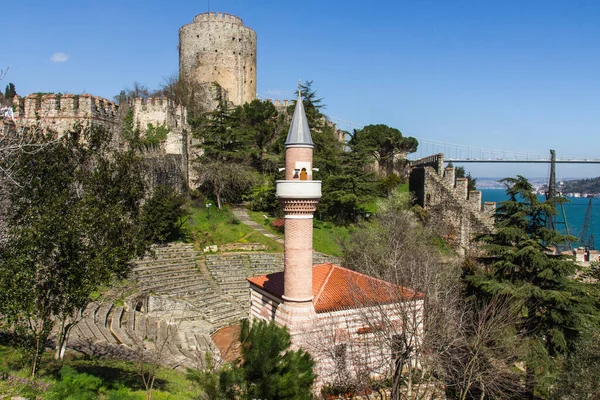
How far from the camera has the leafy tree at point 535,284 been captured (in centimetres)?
1516

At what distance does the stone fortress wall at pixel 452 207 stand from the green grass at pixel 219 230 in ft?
42.0

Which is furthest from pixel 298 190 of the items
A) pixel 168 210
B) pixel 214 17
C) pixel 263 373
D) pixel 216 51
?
pixel 214 17

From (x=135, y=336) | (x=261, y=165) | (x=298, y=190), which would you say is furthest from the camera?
(x=261, y=165)

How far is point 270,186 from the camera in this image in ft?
118

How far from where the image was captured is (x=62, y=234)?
9.23 metres

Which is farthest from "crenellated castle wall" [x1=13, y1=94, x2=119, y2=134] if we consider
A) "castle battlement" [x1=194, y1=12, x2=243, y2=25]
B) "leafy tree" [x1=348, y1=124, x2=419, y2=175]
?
"leafy tree" [x1=348, y1=124, x2=419, y2=175]

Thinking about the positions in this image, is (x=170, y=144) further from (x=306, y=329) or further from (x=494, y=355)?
(x=494, y=355)

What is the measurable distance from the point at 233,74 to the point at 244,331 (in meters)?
41.1

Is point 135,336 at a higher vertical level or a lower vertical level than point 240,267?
lower

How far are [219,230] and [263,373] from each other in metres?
21.4

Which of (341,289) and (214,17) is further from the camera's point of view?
(214,17)

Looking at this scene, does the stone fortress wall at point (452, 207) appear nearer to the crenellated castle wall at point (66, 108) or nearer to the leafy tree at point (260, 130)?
the leafy tree at point (260, 130)

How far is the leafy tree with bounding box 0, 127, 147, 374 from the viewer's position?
8984 millimetres

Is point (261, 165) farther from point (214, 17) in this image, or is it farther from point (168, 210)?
point (214, 17)
